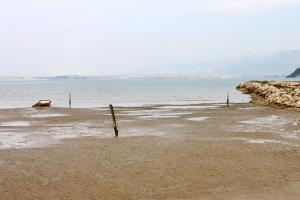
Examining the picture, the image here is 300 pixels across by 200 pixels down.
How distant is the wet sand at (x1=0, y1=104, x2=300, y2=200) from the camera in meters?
13.4

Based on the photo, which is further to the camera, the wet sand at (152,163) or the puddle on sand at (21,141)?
the puddle on sand at (21,141)

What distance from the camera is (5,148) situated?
2127cm

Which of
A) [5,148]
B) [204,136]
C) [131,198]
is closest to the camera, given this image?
[131,198]

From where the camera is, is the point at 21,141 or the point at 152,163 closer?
the point at 152,163

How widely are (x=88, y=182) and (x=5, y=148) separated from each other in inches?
330

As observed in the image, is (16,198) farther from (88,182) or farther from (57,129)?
(57,129)

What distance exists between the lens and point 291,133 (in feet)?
84.9

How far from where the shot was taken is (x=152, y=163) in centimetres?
1759

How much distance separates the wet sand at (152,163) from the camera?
13.4m

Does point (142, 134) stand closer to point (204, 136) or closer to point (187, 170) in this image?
point (204, 136)

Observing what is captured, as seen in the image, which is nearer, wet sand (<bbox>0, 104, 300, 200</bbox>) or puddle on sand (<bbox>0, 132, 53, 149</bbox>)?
wet sand (<bbox>0, 104, 300, 200</bbox>)

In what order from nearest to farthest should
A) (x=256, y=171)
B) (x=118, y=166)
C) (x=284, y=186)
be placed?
(x=284, y=186) → (x=256, y=171) → (x=118, y=166)

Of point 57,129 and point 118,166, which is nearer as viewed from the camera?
point 118,166

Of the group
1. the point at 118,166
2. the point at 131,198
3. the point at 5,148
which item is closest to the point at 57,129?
the point at 5,148
